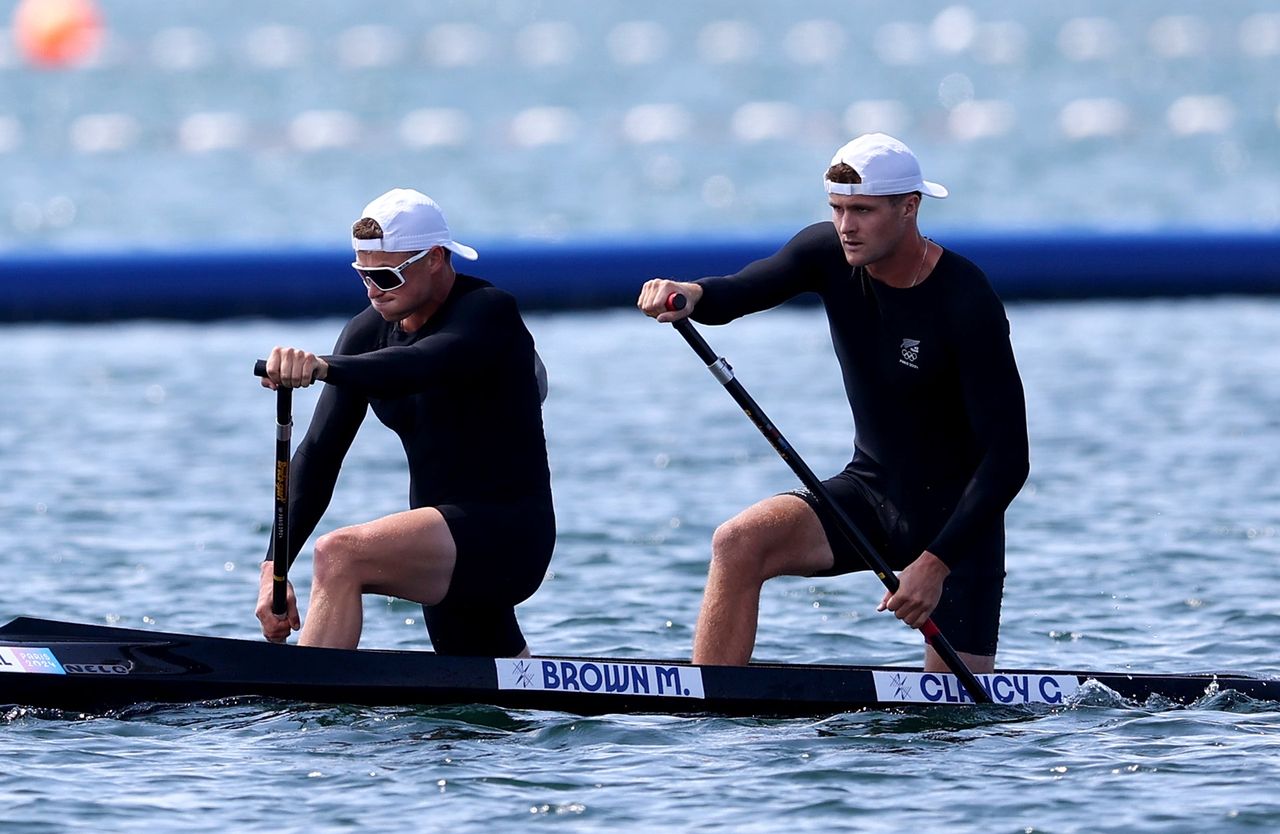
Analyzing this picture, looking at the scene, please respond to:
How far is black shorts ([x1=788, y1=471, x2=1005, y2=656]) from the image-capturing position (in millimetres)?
6277

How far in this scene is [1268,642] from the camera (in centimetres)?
768

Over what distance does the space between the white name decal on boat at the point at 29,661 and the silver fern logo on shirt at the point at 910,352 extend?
2488 millimetres

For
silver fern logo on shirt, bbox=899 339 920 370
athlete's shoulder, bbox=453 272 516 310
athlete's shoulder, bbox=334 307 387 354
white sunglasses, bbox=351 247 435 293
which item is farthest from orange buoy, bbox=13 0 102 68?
silver fern logo on shirt, bbox=899 339 920 370

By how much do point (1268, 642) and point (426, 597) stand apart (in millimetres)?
3155

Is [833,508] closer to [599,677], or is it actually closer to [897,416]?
[897,416]

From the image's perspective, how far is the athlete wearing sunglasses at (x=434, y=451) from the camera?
600 centimetres

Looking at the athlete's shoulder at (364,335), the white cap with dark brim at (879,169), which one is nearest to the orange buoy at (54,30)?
the athlete's shoulder at (364,335)

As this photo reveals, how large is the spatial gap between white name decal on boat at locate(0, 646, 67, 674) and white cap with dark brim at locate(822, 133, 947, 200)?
98.7 inches

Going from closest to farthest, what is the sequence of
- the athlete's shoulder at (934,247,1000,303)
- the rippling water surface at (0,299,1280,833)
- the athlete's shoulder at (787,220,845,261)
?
1. the rippling water surface at (0,299,1280,833)
2. the athlete's shoulder at (934,247,1000,303)
3. the athlete's shoulder at (787,220,845,261)

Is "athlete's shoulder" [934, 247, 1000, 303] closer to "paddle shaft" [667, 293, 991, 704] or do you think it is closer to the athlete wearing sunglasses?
"paddle shaft" [667, 293, 991, 704]

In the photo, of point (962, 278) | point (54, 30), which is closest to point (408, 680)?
point (962, 278)

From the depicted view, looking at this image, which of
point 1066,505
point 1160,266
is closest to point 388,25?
point 1160,266

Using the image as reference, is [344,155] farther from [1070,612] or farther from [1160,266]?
[1070,612]

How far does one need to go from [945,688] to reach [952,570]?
33 cm
